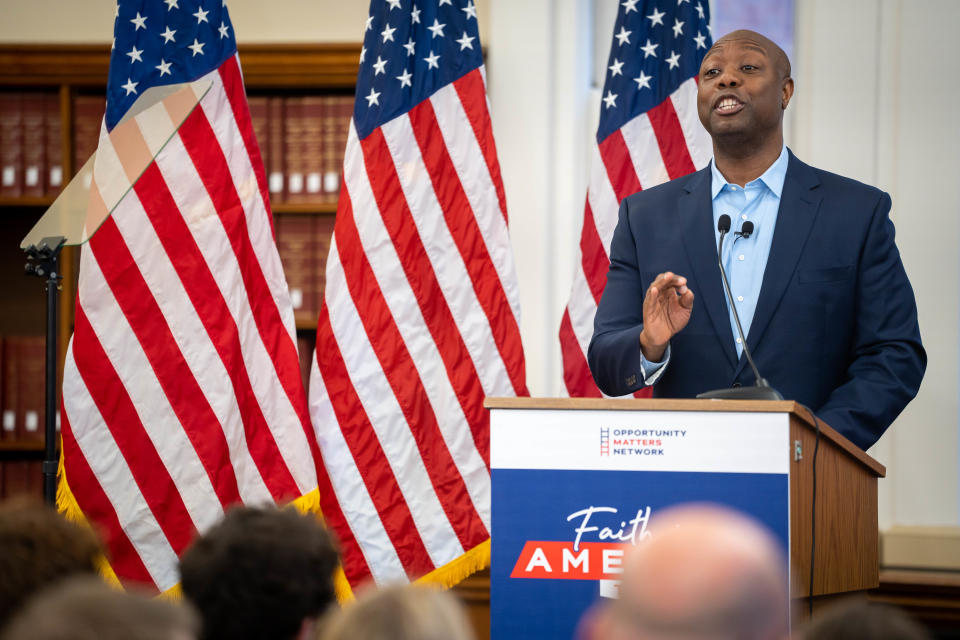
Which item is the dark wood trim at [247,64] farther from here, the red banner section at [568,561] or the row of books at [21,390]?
the red banner section at [568,561]

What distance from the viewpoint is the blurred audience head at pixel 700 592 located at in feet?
2.88

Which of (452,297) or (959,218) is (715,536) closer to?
(452,297)

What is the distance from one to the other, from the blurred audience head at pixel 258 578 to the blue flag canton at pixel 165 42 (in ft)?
9.03

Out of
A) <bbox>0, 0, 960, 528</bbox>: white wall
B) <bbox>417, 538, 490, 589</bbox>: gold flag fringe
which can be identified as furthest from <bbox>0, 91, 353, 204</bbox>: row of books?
<bbox>417, 538, 490, 589</bbox>: gold flag fringe

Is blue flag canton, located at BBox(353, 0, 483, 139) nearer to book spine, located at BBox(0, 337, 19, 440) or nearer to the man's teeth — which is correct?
the man's teeth

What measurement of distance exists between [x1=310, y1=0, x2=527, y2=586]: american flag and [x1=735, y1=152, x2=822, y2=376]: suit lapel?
1459 millimetres

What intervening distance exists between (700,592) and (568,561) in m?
1.11

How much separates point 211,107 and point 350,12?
1.03 meters

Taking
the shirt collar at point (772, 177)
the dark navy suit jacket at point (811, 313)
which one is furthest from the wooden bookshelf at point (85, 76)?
the dark navy suit jacket at point (811, 313)

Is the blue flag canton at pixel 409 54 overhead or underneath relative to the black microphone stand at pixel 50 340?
overhead

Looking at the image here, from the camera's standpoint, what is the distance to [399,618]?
1.00 meters

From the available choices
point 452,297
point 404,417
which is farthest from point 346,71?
point 404,417

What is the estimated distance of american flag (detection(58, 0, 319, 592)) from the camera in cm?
373

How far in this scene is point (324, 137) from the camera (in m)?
4.57
